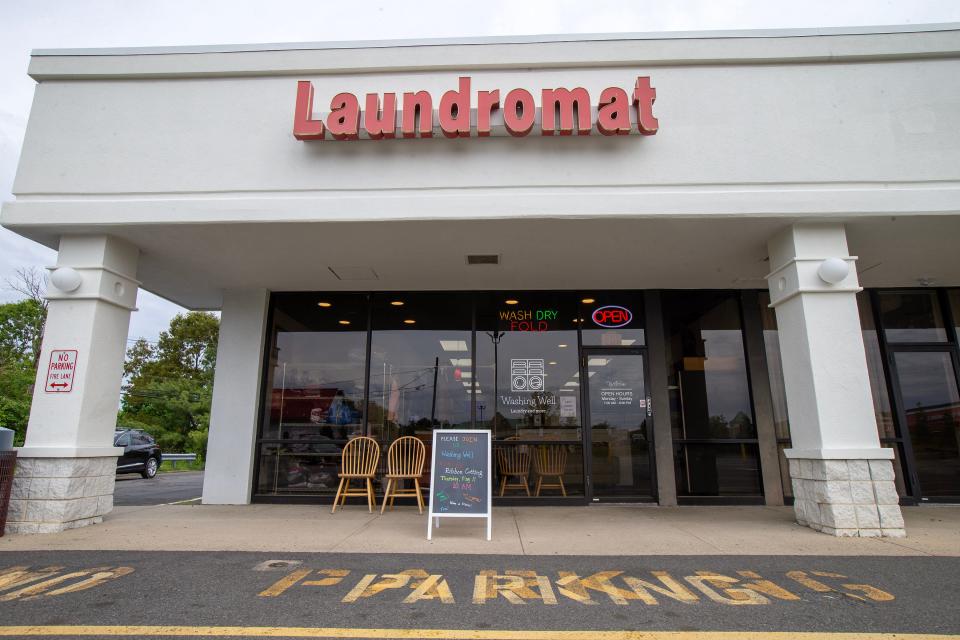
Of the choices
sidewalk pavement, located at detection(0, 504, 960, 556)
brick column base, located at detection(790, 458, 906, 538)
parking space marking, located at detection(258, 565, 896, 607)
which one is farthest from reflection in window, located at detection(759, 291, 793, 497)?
parking space marking, located at detection(258, 565, 896, 607)

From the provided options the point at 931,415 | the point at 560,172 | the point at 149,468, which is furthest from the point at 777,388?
the point at 149,468

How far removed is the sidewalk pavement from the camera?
15.4 feet

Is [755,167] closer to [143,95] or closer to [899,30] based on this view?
[899,30]

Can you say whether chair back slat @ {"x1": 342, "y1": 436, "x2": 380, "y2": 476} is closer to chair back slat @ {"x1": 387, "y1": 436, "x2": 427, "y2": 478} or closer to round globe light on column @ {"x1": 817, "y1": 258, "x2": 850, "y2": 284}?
chair back slat @ {"x1": 387, "y1": 436, "x2": 427, "y2": 478}

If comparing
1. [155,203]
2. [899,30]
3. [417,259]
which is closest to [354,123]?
[417,259]

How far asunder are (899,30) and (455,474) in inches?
271

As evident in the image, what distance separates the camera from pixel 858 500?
5.23 m

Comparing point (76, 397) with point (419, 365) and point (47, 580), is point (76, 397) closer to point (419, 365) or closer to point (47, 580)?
point (47, 580)

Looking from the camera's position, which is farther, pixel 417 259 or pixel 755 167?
pixel 417 259

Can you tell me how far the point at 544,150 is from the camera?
5.89 m

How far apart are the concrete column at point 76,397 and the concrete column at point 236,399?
1533mm

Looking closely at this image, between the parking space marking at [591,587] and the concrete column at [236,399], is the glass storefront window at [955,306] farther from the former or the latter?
the concrete column at [236,399]

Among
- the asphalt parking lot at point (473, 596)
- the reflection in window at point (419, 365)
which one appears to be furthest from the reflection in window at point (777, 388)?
the reflection in window at point (419, 365)

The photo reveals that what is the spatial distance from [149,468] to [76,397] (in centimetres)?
1117
